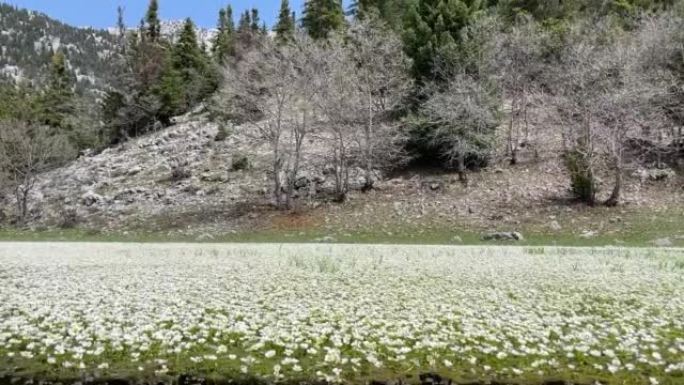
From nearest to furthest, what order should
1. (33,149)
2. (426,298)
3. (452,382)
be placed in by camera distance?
(452,382)
(426,298)
(33,149)

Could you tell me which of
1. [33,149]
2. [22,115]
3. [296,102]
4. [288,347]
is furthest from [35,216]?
[288,347]

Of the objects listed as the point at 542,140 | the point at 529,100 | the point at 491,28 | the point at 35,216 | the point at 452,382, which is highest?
the point at 491,28

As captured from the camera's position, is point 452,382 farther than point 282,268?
No

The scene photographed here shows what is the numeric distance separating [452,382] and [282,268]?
1237 centimetres

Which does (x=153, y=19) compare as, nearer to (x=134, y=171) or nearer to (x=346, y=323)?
(x=134, y=171)

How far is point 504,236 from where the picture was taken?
34125 mm

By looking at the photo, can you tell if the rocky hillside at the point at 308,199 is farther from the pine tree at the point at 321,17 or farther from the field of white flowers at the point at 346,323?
the pine tree at the point at 321,17

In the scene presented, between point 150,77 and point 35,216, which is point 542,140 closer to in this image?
point 35,216

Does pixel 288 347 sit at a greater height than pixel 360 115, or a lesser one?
lesser

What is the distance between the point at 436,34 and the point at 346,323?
42.3 meters

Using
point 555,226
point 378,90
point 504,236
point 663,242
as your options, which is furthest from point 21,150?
point 663,242

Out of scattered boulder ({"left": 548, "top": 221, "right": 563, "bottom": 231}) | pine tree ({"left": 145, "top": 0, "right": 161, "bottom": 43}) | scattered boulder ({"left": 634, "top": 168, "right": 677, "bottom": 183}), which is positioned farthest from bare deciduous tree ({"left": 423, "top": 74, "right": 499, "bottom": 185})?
pine tree ({"left": 145, "top": 0, "right": 161, "bottom": 43})

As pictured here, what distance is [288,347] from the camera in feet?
30.8

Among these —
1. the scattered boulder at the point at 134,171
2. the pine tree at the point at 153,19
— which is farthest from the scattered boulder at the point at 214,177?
the pine tree at the point at 153,19
